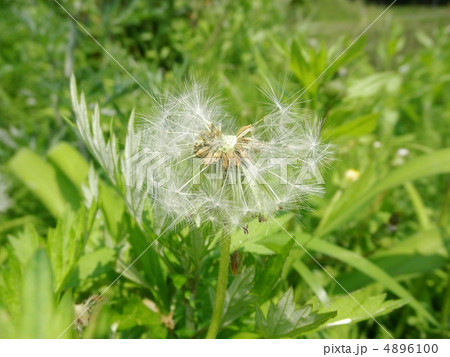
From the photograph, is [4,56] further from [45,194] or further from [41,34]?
[45,194]

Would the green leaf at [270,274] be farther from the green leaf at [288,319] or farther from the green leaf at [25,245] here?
the green leaf at [25,245]

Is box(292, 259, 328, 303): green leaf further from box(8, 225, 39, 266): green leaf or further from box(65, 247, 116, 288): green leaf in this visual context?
box(8, 225, 39, 266): green leaf

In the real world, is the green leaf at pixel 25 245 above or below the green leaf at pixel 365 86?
below

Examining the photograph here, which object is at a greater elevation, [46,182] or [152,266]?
[46,182]

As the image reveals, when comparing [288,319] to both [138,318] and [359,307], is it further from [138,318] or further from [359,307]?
[138,318]

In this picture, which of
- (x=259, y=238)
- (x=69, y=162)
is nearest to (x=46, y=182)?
(x=69, y=162)

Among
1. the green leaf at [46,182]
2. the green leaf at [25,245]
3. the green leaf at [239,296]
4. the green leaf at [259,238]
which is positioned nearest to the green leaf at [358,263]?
the green leaf at [259,238]
